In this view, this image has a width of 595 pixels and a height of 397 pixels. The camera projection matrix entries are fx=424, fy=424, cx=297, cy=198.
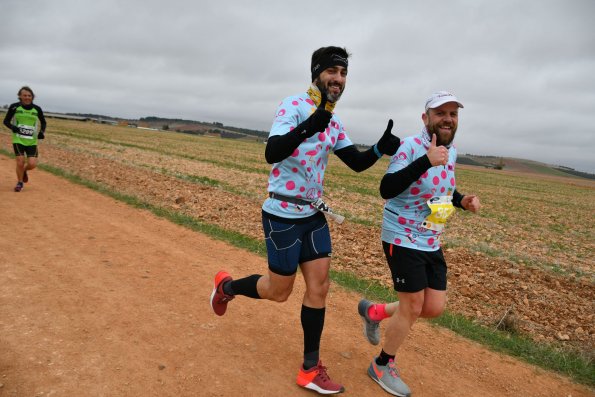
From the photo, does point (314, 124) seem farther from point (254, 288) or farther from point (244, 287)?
point (244, 287)

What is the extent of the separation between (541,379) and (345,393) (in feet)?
6.95

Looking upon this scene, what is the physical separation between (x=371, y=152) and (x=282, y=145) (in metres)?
0.94

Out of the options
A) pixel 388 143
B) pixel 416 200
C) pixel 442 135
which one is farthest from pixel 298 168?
pixel 442 135

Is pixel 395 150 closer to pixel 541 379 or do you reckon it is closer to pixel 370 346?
pixel 370 346

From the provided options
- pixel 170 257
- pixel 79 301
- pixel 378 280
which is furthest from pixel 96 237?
pixel 378 280

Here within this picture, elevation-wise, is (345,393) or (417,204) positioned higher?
(417,204)

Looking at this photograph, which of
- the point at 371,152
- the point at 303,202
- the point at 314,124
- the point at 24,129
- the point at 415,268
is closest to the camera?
the point at 314,124

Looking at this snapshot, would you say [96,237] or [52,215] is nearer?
[96,237]

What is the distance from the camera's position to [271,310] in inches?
190

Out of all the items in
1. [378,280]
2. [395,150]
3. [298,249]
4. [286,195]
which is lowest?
[378,280]

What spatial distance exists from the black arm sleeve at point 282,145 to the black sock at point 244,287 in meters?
1.28

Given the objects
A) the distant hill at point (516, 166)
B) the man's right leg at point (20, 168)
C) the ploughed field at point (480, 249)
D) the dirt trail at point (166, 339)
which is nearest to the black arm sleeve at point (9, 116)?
the man's right leg at point (20, 168)

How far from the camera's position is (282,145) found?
283 cm

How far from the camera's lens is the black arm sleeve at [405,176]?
3043 millimetres
